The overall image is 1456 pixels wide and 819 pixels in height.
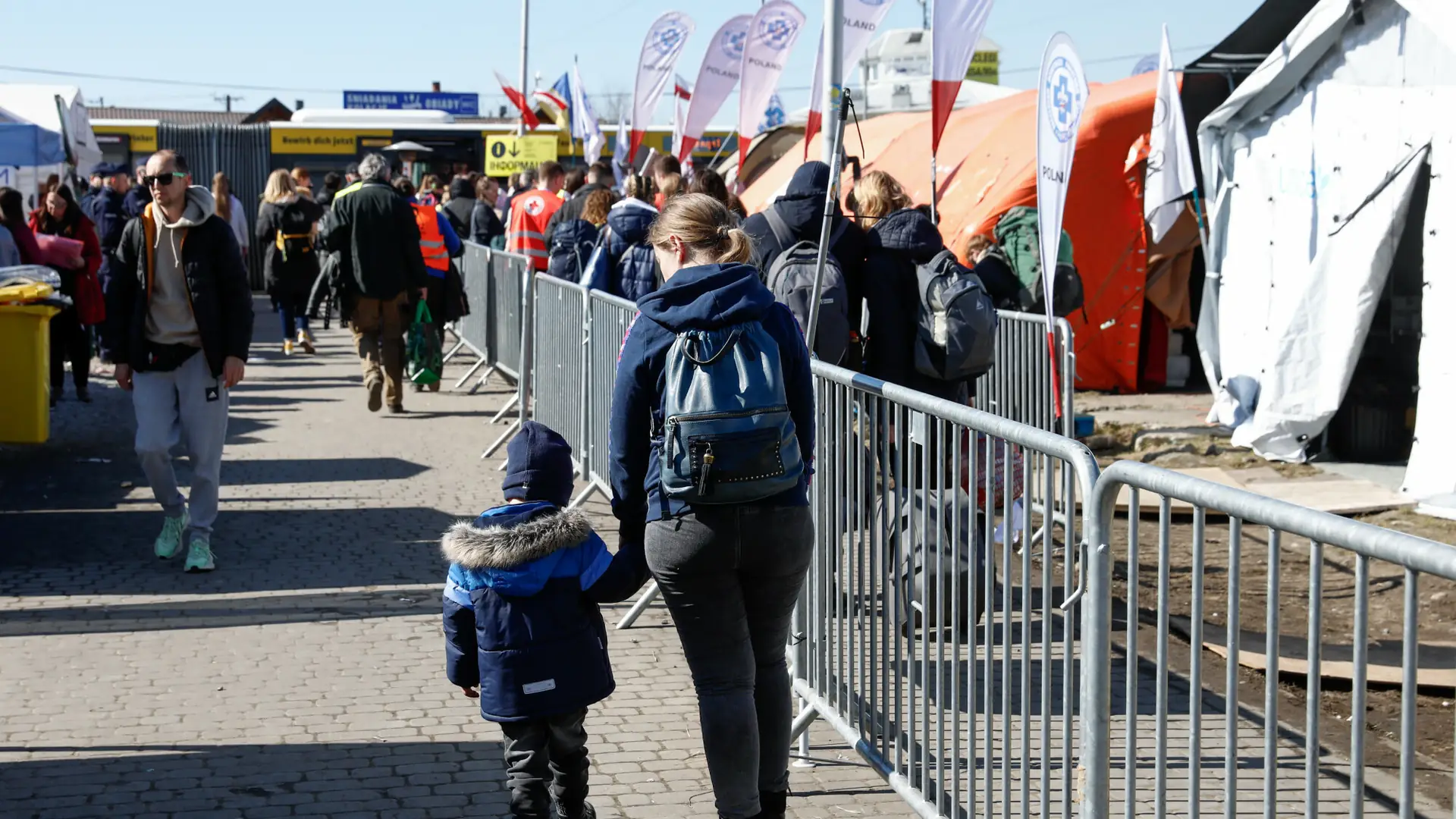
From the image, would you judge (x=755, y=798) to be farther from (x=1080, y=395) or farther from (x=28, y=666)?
(x=1080, y=395)

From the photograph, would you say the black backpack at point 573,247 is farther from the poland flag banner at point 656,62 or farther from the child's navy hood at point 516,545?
the child's navy hood at point 516,545

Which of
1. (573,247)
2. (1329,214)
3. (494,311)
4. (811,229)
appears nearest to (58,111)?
(494,311)

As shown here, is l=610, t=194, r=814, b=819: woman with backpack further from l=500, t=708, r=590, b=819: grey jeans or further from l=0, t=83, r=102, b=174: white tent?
l=0, t=83, r=102, b=174: white tent

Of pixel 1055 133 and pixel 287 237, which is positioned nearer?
pixel 1055 133

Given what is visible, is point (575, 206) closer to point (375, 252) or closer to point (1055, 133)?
point (375, 252)

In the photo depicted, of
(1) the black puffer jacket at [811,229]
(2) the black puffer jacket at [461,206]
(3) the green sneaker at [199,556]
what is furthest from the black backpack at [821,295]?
(2) the black puffer jacket at [461,206]

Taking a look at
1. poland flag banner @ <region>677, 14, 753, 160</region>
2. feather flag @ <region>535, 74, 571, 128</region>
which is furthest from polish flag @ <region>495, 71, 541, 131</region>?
poland flag banner @ <region>677, 14, 753, 160</region>

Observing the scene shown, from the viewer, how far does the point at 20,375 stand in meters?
8.64

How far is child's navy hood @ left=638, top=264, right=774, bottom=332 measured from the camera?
3.92 metres

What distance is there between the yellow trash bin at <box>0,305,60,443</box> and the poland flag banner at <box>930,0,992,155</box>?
4.99 meters

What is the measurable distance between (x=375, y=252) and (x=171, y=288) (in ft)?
17.2

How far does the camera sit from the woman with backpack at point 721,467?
153 inches

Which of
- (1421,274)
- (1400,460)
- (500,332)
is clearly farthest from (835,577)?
(500,332)

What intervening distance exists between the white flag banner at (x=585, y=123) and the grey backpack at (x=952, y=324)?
16830 mm
